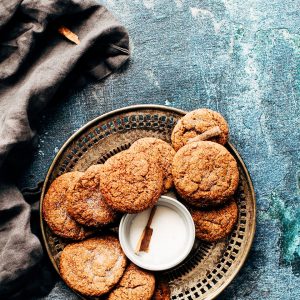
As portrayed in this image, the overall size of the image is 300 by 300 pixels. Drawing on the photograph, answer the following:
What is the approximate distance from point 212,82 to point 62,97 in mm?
479

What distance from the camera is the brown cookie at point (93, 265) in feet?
4.50

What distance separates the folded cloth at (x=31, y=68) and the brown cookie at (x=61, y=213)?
2.5 inches

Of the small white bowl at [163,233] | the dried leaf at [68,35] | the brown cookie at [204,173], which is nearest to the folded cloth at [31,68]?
the dried leaf at [68,35]

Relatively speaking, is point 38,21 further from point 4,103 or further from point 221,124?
point 221,124

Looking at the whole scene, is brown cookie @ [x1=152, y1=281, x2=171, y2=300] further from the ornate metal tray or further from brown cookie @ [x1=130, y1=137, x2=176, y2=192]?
brown cookie @ [x1=130, y1=137, x2=176, y2=192]

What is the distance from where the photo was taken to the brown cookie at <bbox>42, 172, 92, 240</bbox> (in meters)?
1.41

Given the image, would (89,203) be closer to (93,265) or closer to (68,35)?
(93,265)

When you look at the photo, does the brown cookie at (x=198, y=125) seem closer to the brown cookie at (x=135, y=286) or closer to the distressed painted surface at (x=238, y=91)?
the distressed painted surface at (x=238, y=91)

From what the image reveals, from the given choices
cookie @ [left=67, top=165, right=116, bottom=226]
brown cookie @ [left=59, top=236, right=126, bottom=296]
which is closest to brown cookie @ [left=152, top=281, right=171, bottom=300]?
brown cookie @ [left=59, top=236, right=126, bottom=296]

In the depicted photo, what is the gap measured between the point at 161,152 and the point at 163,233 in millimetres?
239

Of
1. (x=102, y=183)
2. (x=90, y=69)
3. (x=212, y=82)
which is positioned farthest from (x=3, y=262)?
(x=212, y=82)

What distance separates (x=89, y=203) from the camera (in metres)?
1.38

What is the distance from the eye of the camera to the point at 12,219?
142 cm

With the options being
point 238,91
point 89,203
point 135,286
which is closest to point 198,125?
point 238,91
